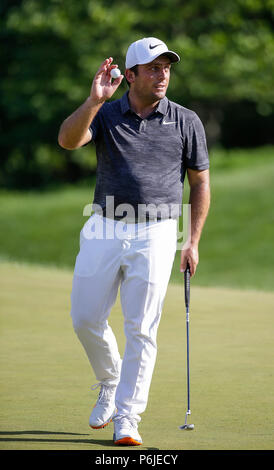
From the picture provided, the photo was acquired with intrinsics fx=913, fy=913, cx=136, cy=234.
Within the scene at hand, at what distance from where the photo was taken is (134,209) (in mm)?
4996

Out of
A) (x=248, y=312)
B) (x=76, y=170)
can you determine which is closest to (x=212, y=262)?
(x=248, y=312)

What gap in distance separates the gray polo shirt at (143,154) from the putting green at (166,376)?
1.24m

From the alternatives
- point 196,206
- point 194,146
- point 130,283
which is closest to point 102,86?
point 194,146

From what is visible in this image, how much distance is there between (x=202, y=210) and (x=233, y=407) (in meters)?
1.25

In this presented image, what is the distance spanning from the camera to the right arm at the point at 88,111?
4777 millimetres

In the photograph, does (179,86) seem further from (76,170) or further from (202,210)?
(202,210)

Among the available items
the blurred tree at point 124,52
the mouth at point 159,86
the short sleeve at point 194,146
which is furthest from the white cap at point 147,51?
the blurred tree at point 124,52

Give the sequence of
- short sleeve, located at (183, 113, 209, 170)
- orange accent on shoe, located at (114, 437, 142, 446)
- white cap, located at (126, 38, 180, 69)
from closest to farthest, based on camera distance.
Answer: orange accent on shoe, located at (114, 437, 142, 446)
white cap, located at (126, 38, 180, 69)
short sleeve, located at (183, 113, 209, 170)

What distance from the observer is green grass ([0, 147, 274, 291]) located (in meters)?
21.5

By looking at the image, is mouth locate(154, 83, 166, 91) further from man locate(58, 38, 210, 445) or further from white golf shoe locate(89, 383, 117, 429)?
white golf shoe locate(89, 383, 117, 429)

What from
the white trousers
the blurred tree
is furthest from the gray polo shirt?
the blurred tree

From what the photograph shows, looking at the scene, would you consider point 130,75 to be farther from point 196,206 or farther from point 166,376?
point 166,376

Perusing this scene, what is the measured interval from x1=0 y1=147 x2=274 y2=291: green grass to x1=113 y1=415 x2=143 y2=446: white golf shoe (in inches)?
538

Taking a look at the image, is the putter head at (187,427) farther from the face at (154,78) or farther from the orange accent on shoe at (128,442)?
the face at (154,78)
